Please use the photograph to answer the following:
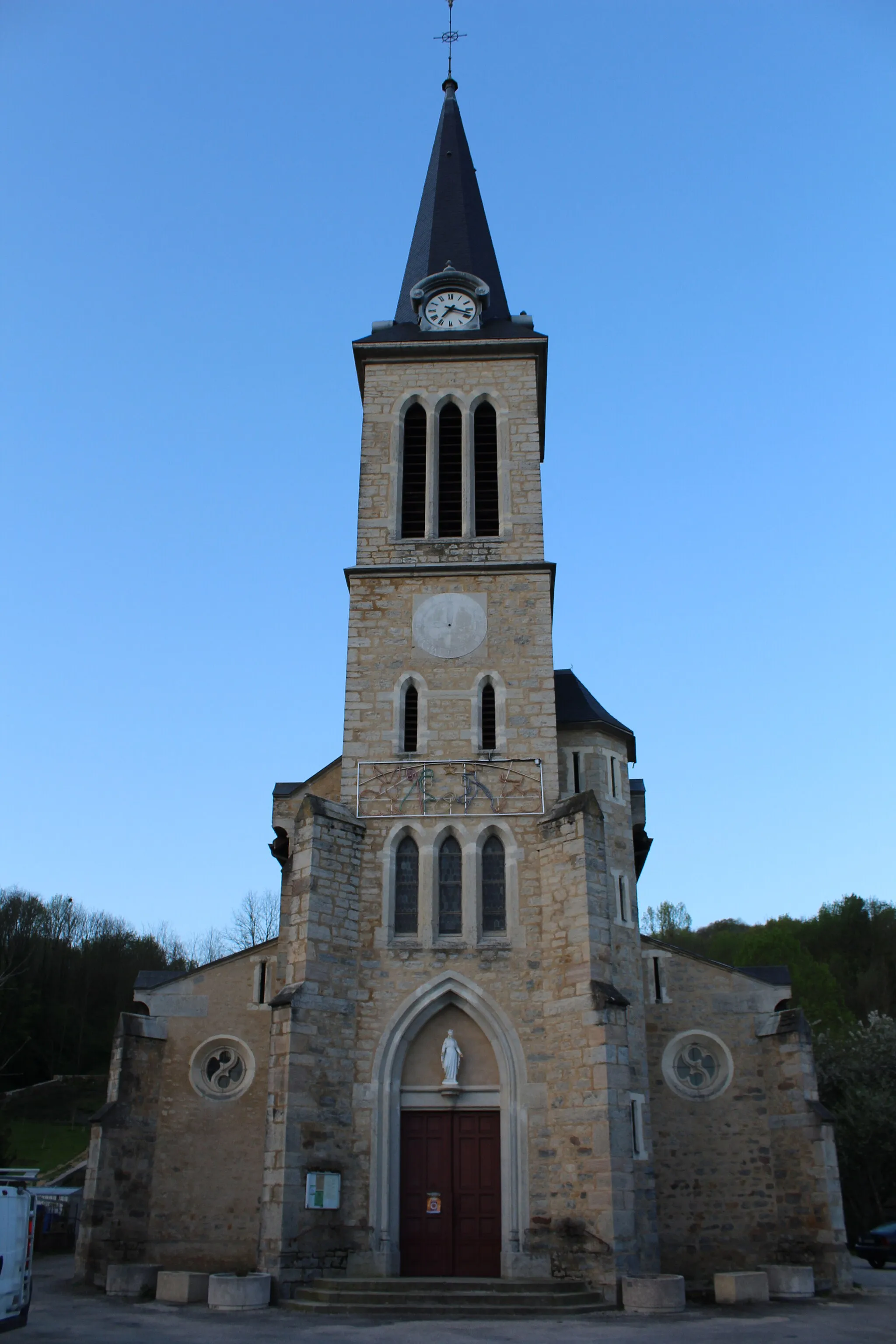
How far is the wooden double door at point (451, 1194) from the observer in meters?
16.4

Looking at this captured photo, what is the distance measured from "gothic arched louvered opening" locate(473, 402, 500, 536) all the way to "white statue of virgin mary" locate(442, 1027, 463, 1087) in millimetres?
9825

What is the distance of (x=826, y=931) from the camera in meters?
53.2

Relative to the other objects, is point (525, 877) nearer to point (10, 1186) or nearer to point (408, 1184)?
point (408, 1184)

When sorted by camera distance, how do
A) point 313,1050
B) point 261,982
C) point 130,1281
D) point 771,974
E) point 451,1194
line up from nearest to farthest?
point 130,1281
point 313,1050
point 451,1194
point 261,982
point 771,974

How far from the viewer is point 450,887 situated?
1847 cm

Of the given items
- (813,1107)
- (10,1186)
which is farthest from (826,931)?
(10,1186)

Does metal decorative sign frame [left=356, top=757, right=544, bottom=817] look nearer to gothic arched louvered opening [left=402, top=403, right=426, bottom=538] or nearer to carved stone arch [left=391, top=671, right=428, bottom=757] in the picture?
carved stone arch [left=391, top=671, right=428, bottom=757]

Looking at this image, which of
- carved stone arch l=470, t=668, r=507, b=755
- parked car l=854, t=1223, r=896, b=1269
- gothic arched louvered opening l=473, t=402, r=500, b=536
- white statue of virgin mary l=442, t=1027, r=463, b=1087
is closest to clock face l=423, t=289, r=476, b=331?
gothic arched louvered opening l=473, t=402, r=500, b=536

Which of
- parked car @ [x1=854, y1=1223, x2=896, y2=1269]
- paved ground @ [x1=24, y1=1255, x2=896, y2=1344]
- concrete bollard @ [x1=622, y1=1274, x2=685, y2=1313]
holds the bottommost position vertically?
parked car @ [x1=854, y1=1223, x2=896, y2=1269]

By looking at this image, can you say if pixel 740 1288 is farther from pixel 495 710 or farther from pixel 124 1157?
pixel 124 1157

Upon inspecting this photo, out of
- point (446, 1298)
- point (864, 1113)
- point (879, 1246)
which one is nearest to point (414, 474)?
point (446, 1298)

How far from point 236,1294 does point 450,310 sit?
1931 centimetres

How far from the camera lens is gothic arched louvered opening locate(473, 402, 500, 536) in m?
21.9

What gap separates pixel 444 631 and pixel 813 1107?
1088cm
